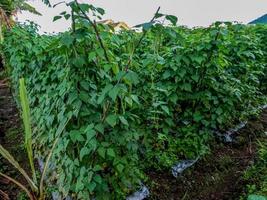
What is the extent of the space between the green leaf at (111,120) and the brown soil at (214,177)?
Answer: 1040 mm

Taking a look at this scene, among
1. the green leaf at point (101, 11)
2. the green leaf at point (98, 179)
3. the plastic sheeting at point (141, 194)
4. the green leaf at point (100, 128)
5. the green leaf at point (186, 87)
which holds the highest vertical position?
the green leaf at point (101, 11)

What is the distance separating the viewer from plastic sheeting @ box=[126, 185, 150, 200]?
105 inches

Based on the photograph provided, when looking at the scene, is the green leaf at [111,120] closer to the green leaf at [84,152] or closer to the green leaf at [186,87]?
the green leaf at [84,152]

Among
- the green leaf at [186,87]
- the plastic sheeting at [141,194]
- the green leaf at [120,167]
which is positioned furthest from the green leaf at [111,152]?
the green leaf at [186,87]

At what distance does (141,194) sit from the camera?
2750mm

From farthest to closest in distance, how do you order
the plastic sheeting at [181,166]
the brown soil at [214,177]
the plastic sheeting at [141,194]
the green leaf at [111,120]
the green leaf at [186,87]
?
the green leaf at [186,87] → the plastic sheeting at [181,166] → the brown soil at [214,177] → the plastic sheeting at [141,194] → the green leaf at [111,120]

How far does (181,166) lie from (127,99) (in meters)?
1.26

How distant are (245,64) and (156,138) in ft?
5.31

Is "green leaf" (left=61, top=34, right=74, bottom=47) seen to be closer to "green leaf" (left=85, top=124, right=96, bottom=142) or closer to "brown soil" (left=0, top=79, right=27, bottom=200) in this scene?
"green leaf" (left=85, top=124, right=96, bottom=142)

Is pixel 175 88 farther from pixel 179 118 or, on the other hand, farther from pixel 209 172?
pixel 209 172

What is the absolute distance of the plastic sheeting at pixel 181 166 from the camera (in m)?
3.14

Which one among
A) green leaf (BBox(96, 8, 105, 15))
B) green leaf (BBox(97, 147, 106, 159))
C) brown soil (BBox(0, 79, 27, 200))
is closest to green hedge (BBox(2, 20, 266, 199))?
green leaf (BBox(97, 147, 106, 159))

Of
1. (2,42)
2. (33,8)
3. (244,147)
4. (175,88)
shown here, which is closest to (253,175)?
(244,147)

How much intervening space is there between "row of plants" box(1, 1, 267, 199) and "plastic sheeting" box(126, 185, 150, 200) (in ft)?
0.21
